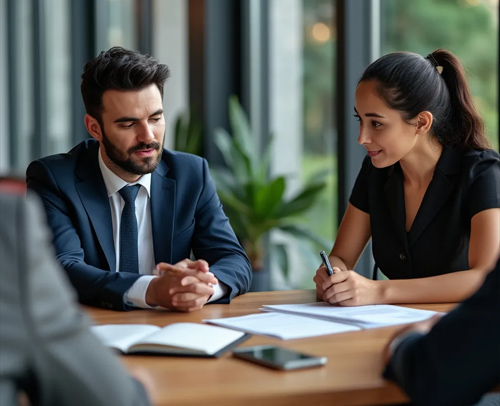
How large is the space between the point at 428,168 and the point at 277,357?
3.87 ft

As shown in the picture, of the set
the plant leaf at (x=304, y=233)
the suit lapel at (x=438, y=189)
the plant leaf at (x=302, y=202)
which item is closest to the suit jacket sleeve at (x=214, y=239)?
the suit lapel at (x=438, y=189)

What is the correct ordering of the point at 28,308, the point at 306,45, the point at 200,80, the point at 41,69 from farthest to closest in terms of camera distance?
the point at 41,69, the point at 200,80, the point at 306,45, the point at 28,308

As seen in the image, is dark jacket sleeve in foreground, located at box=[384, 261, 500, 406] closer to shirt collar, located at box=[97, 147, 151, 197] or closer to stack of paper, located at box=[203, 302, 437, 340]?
stack of paper, located at box=[203, 302, 437, 340]

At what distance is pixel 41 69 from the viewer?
30.8 ft

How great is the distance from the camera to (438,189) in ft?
8.07

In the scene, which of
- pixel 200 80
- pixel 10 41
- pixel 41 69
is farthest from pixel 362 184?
pixel 10 41

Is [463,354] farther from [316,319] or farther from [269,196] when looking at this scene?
[269,196]

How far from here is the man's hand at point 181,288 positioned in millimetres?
2088

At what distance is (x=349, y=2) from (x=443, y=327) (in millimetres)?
2856

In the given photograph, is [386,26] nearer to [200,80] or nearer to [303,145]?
[303,145]

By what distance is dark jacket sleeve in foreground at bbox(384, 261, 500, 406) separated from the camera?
1.28 m

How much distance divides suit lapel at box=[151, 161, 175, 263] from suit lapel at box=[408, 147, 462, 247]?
81 cm

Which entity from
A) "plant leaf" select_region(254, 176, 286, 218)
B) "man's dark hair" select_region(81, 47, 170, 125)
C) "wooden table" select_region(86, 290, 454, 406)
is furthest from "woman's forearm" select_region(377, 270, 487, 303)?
"plant leaf" select_region(254, 176, 286, 218)

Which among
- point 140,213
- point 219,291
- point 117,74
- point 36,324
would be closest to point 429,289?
point 219,291
